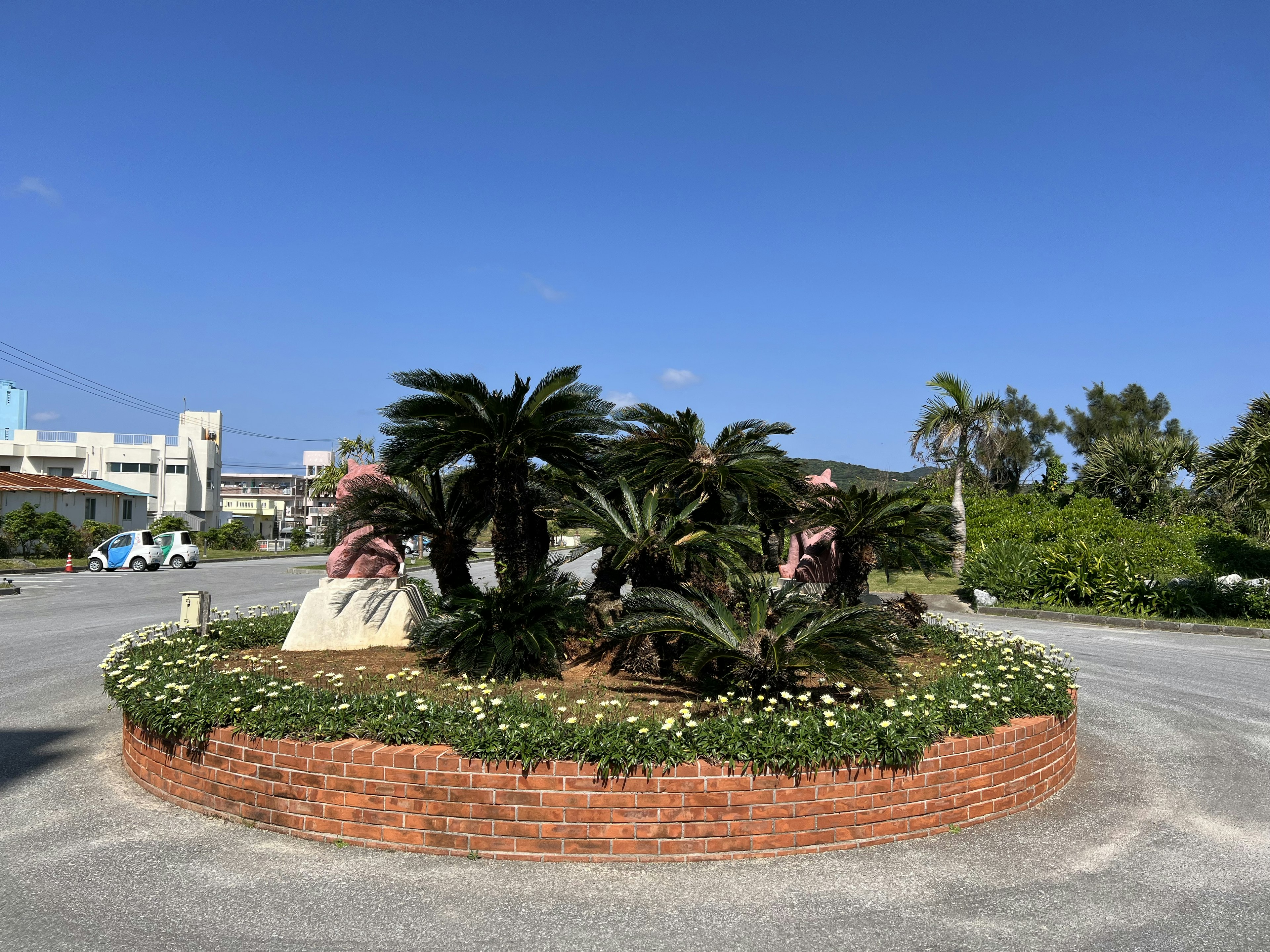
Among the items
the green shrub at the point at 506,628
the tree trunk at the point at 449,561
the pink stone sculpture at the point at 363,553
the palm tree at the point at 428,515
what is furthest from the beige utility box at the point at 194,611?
the green shrub at the point at 506,628

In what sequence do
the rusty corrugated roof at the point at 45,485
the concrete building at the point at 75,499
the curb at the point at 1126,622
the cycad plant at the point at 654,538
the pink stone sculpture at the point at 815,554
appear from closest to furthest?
the cycad plant at the point at 654,538 → the pink stone sculpture at the point at 815,554 → the curb at the point at 1126,622 → the rusty corrugated roof at the point at 45,485 → the concrete building at the point at 75,499

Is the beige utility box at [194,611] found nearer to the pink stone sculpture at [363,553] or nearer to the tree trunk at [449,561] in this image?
the pink stone sculpture at [363,553]

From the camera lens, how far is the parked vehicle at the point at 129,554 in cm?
3103

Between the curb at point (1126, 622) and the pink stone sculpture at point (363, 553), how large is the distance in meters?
12.5

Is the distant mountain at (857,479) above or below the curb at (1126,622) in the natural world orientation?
above

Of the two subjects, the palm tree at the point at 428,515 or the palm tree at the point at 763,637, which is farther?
the palm tree at the point at 428,515

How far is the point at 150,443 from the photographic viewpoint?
197 ft

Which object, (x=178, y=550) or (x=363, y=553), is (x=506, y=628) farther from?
(x=178, y=550)

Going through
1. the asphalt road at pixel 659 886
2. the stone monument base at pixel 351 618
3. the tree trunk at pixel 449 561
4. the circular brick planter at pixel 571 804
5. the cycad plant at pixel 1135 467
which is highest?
the cycad plant at pixel 1135 467

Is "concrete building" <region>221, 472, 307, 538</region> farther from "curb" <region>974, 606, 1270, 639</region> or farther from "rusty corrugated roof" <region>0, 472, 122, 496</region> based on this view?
"curb" <region>974, 606, 1270, 639</region>

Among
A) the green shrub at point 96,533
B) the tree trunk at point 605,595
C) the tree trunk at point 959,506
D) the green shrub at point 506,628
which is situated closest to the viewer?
the green shrub at point 506,628

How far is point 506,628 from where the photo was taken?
6.72m

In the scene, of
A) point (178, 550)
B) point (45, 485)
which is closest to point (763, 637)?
point (178, 550)

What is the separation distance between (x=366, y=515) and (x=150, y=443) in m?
60.7
